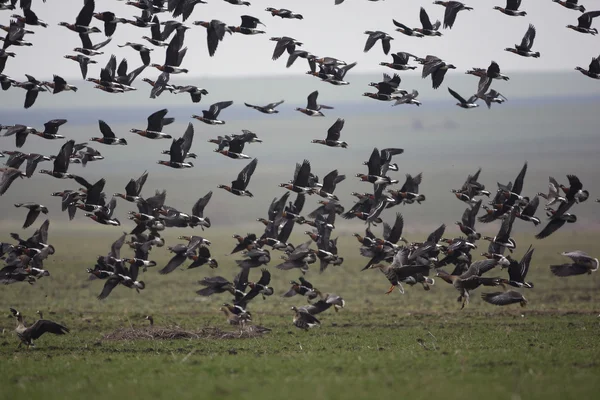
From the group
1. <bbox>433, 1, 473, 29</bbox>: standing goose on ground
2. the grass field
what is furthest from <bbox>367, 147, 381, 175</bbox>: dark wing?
the grass field

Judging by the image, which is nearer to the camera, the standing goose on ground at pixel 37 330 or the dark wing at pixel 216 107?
the standing goose on ground at pixel 37 330

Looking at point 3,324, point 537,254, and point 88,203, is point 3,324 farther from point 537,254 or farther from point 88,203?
point 537,254

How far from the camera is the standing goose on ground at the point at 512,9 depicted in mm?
28453

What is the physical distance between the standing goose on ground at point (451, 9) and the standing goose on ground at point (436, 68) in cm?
113

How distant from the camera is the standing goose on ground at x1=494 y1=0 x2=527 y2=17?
93.4ft

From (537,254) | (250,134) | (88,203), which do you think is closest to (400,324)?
(250,134)

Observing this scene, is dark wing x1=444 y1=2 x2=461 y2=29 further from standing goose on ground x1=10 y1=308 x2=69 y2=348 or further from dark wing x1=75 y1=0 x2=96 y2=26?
standing goose on ground x1=10 y1=308 x2=69 y2=348

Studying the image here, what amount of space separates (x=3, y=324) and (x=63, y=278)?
25.8 meters

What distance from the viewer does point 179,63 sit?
29.9 meters

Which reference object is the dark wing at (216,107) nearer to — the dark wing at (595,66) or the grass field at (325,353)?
the grass field at (325,353)

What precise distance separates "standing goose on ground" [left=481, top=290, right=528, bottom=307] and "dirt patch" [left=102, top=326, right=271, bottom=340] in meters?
7.91

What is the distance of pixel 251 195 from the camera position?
28.6 m

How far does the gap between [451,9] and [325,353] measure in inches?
493

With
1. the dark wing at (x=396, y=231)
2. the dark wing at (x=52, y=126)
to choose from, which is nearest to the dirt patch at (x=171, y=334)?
the dark wing at (x=396, y=231)
